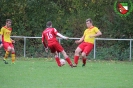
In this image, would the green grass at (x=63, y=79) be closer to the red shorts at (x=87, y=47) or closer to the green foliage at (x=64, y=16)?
the red shorts at (x=87, y=47)

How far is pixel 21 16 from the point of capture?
3597 centimetres

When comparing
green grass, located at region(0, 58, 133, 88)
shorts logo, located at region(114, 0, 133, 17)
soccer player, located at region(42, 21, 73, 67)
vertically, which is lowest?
green grass, located at region(0, 58, 133, 88)

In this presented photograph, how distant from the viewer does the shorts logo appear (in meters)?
33.3

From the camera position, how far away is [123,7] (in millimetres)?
33875

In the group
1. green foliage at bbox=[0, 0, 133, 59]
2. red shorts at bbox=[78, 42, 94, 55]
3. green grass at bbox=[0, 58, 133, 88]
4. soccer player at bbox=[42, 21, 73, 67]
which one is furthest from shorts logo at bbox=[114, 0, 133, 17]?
green grass at bbox=[0, 58, 133, 88]

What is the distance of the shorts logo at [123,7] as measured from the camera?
109 ft

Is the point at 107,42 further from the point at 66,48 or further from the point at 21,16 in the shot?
the point at 21,16

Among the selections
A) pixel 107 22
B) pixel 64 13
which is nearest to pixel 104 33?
pixel 107 22

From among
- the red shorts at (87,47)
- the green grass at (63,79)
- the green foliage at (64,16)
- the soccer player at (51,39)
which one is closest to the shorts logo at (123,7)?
the green foliage at (64,16)

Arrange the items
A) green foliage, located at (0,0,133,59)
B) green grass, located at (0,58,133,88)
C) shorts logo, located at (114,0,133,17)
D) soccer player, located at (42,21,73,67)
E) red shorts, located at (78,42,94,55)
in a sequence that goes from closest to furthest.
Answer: green grass, located at (0,58,133,88)
soccer player, located at (42,21,73,67)
red shorts, located at (78,42,94,55)
shorts logo, located at (114,0,133,17)
green foliage, located at (0,0,133,59)

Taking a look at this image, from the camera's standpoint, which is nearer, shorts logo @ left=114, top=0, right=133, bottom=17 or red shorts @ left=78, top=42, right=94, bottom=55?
red shorts @ left=78, top=42, right=94, bottom=55

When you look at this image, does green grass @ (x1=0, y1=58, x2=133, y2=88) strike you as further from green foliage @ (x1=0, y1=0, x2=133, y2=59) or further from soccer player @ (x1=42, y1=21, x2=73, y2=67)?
green foliage @ (x1=0, y1=0, x2=133, y2=59)

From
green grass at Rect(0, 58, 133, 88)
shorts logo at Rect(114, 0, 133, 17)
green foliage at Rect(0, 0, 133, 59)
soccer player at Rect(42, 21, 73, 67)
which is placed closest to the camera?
green grass at Rect(0, 58, 133, 88)

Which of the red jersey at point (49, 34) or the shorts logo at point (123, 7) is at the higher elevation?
the shorts logo at point (123, 7)
